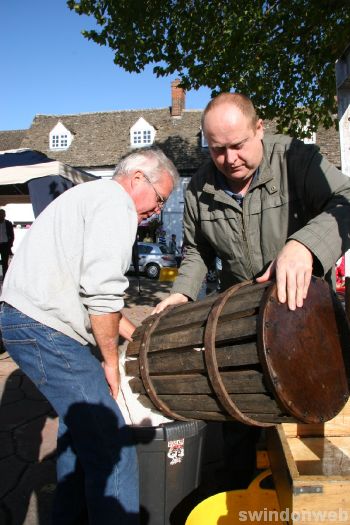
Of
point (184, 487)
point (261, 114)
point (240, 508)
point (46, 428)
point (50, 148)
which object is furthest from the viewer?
point (50, 148)

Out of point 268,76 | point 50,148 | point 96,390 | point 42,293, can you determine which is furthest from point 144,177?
point 50,148

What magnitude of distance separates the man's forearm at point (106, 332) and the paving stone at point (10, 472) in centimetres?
151

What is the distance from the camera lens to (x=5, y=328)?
2045mm

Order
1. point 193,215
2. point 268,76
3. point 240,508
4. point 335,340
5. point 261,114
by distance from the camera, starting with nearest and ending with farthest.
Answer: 1. point 335,340
2. point 240,508
3. point 193,215
4. point 268,76
5. point 261,114

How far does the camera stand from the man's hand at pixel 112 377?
6.89ft

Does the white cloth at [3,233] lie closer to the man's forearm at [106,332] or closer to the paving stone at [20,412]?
the paving stone at [20,412]

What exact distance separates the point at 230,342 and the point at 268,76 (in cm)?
741

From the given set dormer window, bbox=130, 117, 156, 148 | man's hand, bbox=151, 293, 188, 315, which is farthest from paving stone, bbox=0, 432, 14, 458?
dormer window, bbox=130, 117, 156, 148

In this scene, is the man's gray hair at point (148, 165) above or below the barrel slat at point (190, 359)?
above

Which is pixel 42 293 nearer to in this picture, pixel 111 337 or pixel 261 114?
pixel 111 337

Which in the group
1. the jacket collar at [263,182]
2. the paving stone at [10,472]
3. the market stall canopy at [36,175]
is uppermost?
the market stall canopy at [36,175]

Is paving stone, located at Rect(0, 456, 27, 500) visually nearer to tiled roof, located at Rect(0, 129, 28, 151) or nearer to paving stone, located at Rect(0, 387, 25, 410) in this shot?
paving stone, located at Rect(0, 387, 25, 410)

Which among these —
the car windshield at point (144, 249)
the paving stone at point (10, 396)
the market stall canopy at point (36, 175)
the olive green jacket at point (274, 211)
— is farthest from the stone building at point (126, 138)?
the olive green jacket at point (274, 211)

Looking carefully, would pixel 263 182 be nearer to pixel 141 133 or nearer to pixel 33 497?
pixel 33 497
